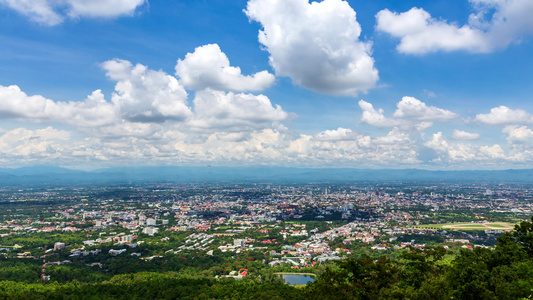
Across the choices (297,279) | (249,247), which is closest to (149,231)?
(249,247)

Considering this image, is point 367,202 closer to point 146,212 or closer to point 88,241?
point 146,212

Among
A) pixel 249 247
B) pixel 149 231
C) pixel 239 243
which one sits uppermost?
pixel 149 231

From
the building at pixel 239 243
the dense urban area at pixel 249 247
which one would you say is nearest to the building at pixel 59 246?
the dense urban area at pixel 249 247

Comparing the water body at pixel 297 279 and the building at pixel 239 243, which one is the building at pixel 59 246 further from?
the water body at pixel 297 279

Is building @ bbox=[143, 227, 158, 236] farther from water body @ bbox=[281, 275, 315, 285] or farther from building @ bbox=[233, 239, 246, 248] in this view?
water body @ bbox=[281, 275, 315, 285]

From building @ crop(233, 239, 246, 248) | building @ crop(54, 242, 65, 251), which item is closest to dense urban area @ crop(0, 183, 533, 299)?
building @ crop(233, 239, 246, 248)

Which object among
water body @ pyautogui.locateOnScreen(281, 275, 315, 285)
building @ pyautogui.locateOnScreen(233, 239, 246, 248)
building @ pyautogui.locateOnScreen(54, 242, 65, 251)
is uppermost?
building @ pyautogui.locateOnScreen(54, 242, 65, 251)

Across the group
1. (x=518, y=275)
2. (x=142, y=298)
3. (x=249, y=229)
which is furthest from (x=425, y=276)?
(x=249, y=229)

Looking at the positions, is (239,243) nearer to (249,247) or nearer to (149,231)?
(249,247)
